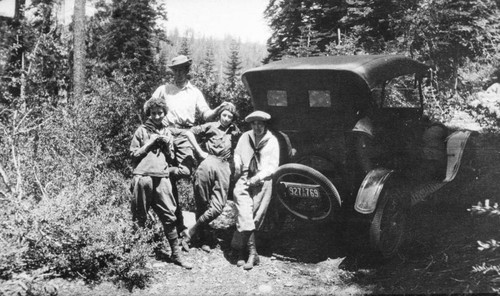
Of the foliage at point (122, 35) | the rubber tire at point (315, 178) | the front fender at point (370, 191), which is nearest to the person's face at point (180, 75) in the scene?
the rubber tire at point (315, 178)

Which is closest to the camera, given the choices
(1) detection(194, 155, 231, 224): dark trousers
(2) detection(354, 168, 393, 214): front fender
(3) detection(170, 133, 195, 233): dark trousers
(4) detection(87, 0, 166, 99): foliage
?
(2) detection(354, 168, 393, 214): front fender

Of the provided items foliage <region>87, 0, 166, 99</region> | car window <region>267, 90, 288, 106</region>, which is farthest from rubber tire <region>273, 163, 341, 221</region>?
foliage <region>87, 0, 166, 99</region>

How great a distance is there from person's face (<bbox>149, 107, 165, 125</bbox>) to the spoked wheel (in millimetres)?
2838

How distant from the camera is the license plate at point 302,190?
4.47 meters

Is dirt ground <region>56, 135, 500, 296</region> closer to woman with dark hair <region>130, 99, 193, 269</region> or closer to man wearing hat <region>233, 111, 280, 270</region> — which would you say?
man wearing hat <region>233, 111, 280, 270</region>

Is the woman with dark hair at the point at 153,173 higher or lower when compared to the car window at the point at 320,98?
lower

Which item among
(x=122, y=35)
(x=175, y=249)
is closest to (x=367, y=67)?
(x=175, y=249)

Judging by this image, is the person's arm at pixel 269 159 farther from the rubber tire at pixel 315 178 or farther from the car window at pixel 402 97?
the car window at pixel 402 97

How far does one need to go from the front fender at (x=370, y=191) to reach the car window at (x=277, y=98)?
1569 mm

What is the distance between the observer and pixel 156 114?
461cm

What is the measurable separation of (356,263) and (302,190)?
1.21 metres

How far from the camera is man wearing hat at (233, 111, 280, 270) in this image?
4754 millimetres

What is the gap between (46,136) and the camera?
7465 mm

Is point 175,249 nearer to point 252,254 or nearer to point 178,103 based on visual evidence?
point 252,254
